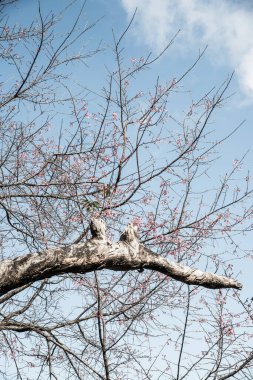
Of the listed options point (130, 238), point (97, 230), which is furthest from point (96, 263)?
point (130, 238)

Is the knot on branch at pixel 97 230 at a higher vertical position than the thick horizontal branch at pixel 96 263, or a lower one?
higher

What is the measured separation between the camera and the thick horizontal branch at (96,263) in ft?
10.0

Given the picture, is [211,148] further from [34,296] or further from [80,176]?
[34,296]

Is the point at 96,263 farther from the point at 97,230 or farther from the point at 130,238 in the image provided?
the point at 130,238

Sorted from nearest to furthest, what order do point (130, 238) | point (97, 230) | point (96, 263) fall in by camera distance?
point (96, 263), point (97, 230), point (130, 238)

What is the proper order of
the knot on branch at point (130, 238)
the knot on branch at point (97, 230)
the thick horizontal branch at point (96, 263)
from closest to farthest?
the thick horizontal branch at point (96, 263)
the knot on branch at point (97, 230)
the knot on branch at point (130, 238)

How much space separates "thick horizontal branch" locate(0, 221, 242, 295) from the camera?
3.06 metres

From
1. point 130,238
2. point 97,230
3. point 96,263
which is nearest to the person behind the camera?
point 96,263

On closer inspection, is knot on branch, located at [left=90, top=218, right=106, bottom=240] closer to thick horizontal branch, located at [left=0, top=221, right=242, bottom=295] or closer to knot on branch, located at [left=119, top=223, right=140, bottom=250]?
thick horizontal branch, located at [left=0, top=221, right=242, bottom=295]

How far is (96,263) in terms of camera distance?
331 cm

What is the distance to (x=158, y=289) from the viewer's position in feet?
18.9

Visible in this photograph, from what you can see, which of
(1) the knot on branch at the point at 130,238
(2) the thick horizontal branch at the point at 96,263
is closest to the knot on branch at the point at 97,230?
(2) the thick horizontal branch at the point at 96,263

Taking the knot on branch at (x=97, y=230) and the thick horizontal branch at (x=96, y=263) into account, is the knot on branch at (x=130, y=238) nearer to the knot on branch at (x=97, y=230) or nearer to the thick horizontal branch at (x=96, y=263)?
the thick horizontal branch at (x=96, y=263)

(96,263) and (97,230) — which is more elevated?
(97,230)
